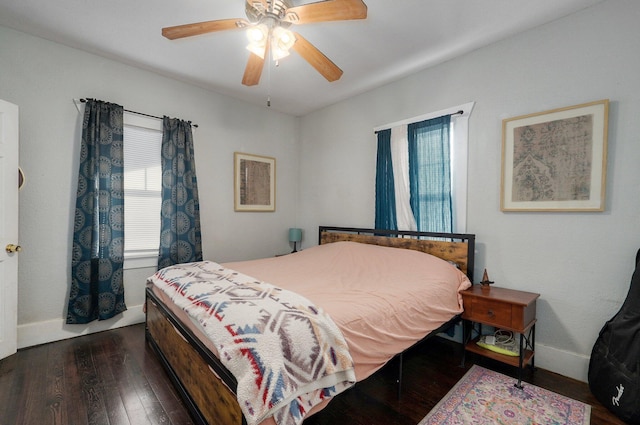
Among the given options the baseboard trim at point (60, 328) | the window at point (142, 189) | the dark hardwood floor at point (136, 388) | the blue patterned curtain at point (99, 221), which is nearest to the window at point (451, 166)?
the dark hardwood floor at point (136, 388)

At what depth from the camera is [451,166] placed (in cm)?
290

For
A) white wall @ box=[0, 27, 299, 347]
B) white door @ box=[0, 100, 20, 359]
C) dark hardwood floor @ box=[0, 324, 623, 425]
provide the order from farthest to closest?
white wall @ box=[0, 27, 299, 347]
white door @ box=[0, 100, 20, 359]
dark hardwood floor @ box=[0, 324, 623, 425]

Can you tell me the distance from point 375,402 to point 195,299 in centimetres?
135

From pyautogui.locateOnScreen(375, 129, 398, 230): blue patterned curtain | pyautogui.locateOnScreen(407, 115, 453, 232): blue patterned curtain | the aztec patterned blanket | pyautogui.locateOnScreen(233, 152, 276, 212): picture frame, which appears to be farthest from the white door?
pyautogui.locateOnScreen(407, 115, 453, 232): blue patterned curtain

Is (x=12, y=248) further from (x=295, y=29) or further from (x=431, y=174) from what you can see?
(x=431, y=174)

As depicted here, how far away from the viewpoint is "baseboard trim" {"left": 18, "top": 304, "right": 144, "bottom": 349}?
260 cm

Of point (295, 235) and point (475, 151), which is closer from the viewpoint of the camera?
point (475, 151)

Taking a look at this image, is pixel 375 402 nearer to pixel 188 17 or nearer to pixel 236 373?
pixel 236 373

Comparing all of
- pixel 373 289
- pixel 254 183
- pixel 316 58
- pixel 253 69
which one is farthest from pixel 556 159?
pixel 254 183

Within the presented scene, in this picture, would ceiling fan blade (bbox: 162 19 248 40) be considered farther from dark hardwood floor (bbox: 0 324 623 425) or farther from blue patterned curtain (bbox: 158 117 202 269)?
dark hardwood floor (bbox: 0 324 623 425)

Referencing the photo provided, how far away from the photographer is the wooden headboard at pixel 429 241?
2.67 metres

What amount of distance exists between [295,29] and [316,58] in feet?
1.84

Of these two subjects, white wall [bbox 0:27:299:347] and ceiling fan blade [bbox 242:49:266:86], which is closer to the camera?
ceiling fan blade [bbox 242:49:266:86]

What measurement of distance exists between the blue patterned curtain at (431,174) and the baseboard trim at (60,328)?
332 cm
